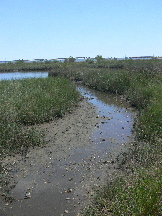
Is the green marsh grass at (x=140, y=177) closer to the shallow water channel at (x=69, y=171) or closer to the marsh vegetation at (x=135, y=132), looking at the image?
the marsh vegetation at (x=135, y=132)

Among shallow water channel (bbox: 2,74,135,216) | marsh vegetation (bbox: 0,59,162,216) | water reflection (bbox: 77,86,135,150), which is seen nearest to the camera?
marsh vegetation (bbox: 0,59,162,216)

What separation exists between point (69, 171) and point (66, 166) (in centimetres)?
Answer: 52

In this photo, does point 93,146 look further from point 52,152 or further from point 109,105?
point 109,105

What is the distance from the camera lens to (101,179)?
383 inches

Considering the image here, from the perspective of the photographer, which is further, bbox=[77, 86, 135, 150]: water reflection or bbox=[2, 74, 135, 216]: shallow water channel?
bbox=[77, 86, 135, 150]: water reflection

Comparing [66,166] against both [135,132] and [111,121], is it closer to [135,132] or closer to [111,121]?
[135,132]

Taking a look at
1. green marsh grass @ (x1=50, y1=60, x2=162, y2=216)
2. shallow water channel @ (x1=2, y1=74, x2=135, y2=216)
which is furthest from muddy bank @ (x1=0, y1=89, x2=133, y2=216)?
green marsh grass @ (x1=50, y1=60, x2=162, y2=216)

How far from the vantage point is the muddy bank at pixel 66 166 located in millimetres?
8391

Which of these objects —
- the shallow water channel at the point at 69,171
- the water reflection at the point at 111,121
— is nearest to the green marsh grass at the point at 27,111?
the shallow water channel at the point at 69,171

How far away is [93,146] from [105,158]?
5.68 feet

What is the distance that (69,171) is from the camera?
34.9ft

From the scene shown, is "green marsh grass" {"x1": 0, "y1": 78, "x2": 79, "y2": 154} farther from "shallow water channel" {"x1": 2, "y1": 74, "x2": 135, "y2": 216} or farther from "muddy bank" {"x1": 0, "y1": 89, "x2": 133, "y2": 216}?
"shallow water channel" {"x1": 2, "y1": 74, "x2": 135, "y2": 216}

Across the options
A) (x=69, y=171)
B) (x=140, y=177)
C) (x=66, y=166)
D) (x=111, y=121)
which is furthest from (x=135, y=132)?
(x=140, y=177)

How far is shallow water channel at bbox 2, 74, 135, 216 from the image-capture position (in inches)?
328
